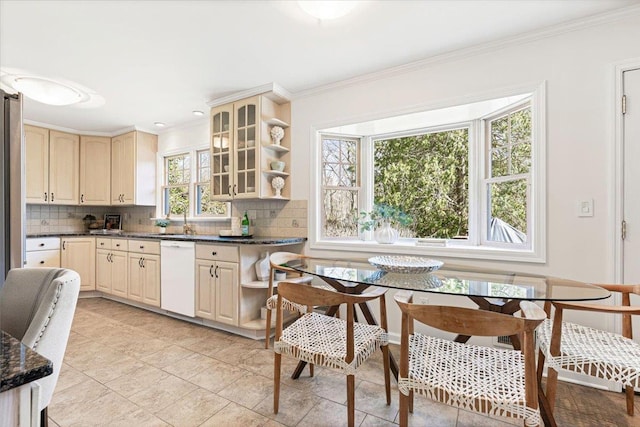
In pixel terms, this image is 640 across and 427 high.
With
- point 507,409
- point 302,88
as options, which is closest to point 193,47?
point 302,88

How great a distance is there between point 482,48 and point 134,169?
4535 millimetres

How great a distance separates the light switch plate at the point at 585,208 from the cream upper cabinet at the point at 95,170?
5.66 metres

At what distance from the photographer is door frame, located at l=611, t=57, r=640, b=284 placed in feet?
6.31

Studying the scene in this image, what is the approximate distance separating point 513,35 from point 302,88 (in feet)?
6.06

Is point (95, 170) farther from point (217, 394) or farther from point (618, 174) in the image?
point (618, 174)

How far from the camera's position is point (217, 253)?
9.86 ft

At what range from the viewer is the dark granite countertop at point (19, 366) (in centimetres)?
52

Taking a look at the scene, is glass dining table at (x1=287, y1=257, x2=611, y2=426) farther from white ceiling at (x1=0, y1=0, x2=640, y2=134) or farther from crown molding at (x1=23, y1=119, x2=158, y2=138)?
crown molding at (x1=23, y1=119, x2=158, y2=138)

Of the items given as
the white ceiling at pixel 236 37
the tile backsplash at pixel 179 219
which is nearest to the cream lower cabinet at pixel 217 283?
the tile backsplash at pixel 179 219

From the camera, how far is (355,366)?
1.48 meters

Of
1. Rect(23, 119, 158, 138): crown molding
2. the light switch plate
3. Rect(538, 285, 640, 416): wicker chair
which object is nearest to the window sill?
the light switch plate

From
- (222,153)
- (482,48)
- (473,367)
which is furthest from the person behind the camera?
(222,153)

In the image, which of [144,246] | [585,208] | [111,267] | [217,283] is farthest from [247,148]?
[585,208]

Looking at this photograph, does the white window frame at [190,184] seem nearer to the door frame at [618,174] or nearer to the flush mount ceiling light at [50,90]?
the flush mount ceiling light at [50,90]
